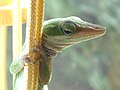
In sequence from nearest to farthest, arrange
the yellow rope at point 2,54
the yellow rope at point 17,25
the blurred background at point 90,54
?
the yellow rope at point 17,25
the yellow rope at point 2,54
the blurred background at point 90,54

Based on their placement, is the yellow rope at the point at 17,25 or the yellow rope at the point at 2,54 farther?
the yellow rope at the point at 2,54

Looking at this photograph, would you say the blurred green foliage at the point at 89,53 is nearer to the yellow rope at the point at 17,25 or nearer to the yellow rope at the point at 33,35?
the yellow rope at the point at 17,25

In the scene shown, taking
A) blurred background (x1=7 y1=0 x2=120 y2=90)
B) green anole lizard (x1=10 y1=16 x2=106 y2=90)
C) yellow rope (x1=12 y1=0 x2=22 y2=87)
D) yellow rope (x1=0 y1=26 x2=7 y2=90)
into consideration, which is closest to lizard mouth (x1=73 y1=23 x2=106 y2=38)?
green anole lizard (x1=10 y1=16 x2=106 y2=90)

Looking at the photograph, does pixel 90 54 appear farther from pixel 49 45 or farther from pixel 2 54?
pixel 49 45

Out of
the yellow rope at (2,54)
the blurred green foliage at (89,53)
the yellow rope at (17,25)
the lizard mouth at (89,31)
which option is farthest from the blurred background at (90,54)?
the lizard mouth at (89,31)

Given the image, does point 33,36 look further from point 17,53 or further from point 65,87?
point 65,87

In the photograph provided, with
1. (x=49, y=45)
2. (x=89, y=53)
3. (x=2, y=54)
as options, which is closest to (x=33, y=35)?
(x=49, y=45)

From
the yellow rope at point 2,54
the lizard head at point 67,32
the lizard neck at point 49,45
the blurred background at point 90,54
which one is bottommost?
the blurred background at point 90,54

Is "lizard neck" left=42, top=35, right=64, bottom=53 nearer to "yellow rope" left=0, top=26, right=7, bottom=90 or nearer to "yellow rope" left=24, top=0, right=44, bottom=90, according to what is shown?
"yellow rope" left=24, top=0, right=44, bottom=90
